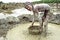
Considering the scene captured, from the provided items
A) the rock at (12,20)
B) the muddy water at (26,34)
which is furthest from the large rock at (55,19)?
the rock at (12,20)

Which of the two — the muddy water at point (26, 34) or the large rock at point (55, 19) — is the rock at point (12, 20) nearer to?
the muddy water at point (26, 34)

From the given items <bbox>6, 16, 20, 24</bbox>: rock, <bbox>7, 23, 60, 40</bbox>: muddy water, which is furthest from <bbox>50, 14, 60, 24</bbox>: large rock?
<bbox>6, 16, 20, 24</bbox>: rock

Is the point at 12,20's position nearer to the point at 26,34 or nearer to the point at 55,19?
the point at 26,34

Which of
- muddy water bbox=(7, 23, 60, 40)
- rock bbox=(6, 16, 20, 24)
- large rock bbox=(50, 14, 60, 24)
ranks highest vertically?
rock bbox=(6, 16, 20, 24)

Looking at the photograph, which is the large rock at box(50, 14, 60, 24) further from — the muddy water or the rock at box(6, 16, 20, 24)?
→ the rock at box(6, 16, 20, 24)

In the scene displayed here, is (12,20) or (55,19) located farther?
(55,19)

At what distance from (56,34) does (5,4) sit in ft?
15.6

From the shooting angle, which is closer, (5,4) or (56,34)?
(56,34)

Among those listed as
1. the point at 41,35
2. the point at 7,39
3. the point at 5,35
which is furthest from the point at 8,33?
the point at 41,35

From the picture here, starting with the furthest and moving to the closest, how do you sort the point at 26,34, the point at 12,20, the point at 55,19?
the point at 55,19 → the point at 12,20 → the point at 26,34

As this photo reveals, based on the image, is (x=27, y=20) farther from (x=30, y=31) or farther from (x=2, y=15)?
(x=30, y=31)

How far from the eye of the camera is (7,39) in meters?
5.78

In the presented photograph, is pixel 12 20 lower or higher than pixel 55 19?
higher

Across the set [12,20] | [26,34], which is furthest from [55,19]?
[26,34]
